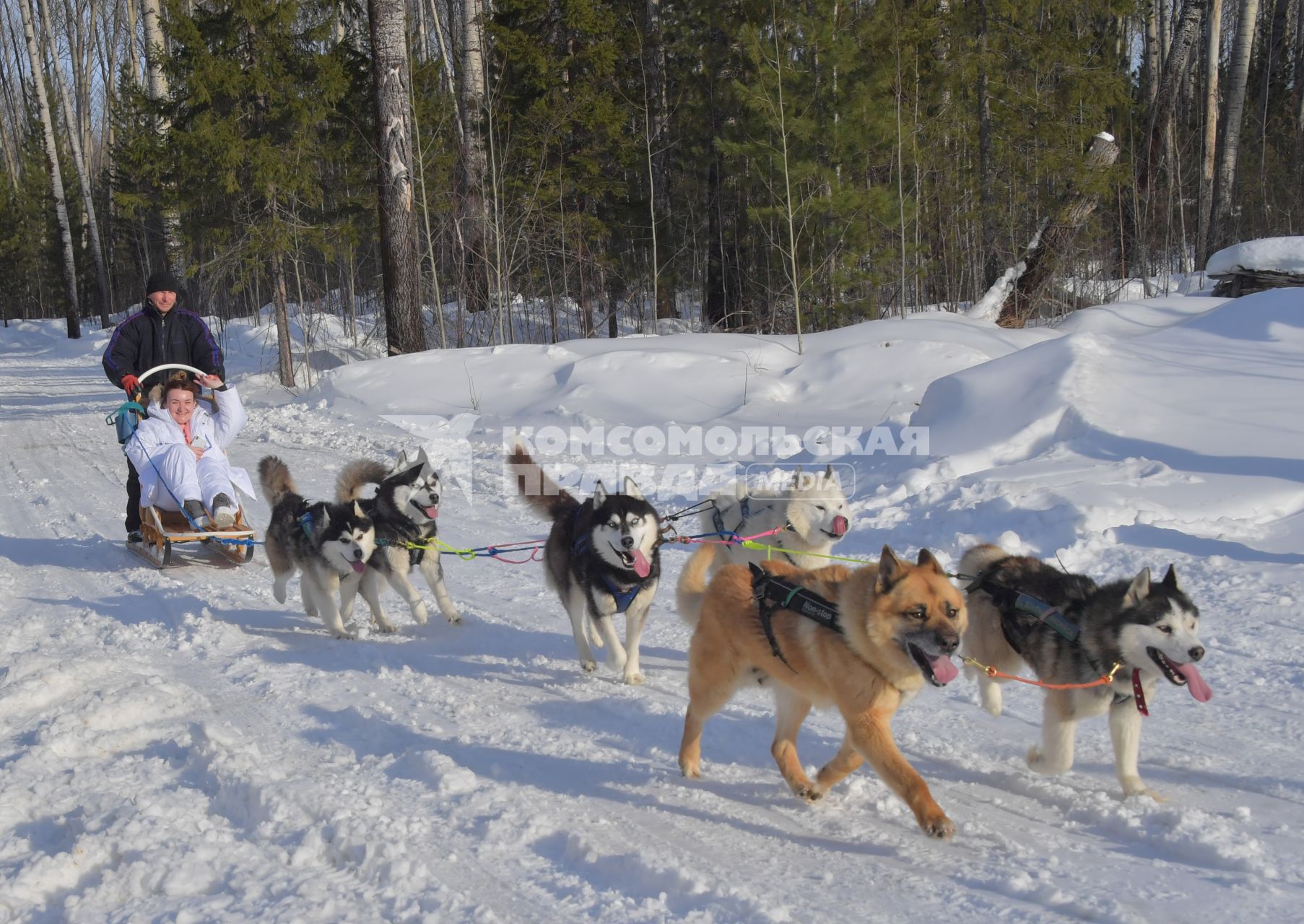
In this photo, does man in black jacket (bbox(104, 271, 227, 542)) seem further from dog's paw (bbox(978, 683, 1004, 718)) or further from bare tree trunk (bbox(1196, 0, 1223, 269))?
bare tree trunk (bbox(1196, 0, 1223, 269))

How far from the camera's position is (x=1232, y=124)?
790 inches

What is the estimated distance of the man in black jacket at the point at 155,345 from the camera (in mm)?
7641

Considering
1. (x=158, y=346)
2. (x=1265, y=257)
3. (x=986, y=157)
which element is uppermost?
(x=986, y=157)

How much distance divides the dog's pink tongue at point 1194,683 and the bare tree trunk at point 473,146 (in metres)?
16.1

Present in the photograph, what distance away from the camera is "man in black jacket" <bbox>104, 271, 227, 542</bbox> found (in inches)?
301

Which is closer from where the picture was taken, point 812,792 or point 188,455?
point 812,792

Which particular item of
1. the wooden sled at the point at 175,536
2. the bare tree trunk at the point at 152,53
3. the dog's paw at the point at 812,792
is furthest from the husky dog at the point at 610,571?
the bare tree trunk at the point at 152,53

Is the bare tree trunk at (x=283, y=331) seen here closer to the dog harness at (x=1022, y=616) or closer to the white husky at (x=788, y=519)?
the white husky at (x=788, y=519)

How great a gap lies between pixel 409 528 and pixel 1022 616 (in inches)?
143

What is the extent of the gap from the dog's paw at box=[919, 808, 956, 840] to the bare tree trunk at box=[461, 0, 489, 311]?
1622 cm

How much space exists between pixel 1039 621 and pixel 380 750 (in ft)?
8.99

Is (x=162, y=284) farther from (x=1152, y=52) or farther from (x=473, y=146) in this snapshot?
(x=1152, y=52)

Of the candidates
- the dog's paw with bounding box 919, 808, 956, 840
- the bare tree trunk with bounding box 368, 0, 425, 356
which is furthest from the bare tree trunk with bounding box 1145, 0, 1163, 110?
the dog's paw with bounding box 919, 808, 956, 840

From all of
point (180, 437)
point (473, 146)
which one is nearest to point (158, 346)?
point (180, 437)
